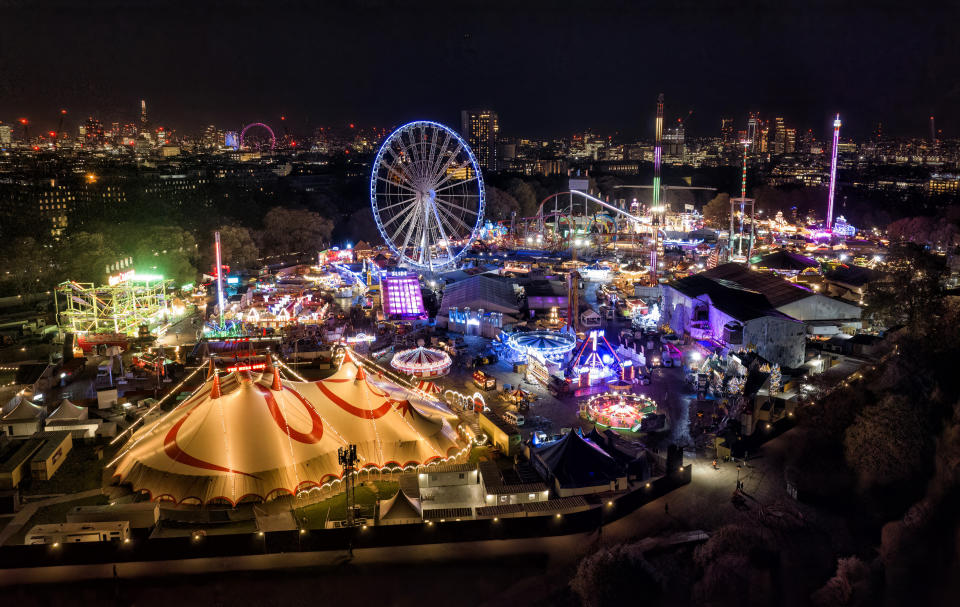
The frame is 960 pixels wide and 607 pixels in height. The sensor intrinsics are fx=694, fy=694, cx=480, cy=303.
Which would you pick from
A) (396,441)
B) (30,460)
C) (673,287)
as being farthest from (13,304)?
(673,287)

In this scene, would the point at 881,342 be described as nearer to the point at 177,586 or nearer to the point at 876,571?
the point at 876,571

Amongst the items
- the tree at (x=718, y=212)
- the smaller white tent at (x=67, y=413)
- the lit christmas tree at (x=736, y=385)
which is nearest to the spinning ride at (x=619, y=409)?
the lit christmas tree at (x=736, y=385)

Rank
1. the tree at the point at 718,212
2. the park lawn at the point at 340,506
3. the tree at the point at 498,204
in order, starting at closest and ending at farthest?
the park lawn at the point at 340,506 → the tree at the point at 718,212 → the tree at the point at 498,204

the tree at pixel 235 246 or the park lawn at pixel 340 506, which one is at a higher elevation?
the tree at pixel 235 246

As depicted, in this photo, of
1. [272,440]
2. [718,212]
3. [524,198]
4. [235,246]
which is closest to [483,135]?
[524,198]

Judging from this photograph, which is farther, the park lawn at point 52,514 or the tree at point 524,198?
the tree at point 524,198

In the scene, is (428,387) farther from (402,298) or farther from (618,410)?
(402,298)

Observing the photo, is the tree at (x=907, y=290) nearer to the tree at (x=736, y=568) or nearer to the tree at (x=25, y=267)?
the tree at (x=736, y=568)
